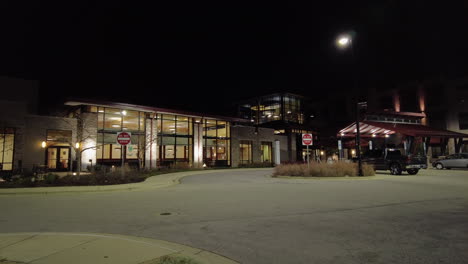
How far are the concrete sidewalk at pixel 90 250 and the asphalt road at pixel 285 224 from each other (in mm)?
453

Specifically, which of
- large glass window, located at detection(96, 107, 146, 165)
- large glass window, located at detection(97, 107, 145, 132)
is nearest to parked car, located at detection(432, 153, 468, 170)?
large glass window, located at detection(96, 107, 146, 165)

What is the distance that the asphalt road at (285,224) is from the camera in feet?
14.8

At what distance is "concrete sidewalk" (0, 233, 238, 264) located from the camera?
13.1 ft

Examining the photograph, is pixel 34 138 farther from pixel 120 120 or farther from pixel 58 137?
pixel 120 120

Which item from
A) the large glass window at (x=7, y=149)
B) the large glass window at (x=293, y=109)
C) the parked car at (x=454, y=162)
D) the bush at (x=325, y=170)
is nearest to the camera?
the bush at (x=325, y=170)

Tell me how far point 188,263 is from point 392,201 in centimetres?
827

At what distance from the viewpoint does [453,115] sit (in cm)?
4534

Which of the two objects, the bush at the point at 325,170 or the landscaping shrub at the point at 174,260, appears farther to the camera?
the bush at the point at 325,170

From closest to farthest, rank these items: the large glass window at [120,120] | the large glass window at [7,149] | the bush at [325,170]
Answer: the bush at [325,170]
the large glass window at [7,149]
the large glass window at [120,120]

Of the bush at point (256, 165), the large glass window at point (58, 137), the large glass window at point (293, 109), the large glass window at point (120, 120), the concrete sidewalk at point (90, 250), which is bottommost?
the concrete sidewalk at point (90, 250)

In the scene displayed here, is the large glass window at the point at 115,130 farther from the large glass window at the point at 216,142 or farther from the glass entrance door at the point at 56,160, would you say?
the large glass window at the point at 216,142

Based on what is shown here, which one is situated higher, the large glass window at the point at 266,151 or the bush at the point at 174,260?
the large glass window at the point at 266,151

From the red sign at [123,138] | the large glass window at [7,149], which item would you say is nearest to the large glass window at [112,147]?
the large glass window at [7,149]

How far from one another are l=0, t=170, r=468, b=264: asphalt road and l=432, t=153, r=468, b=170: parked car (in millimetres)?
22668
